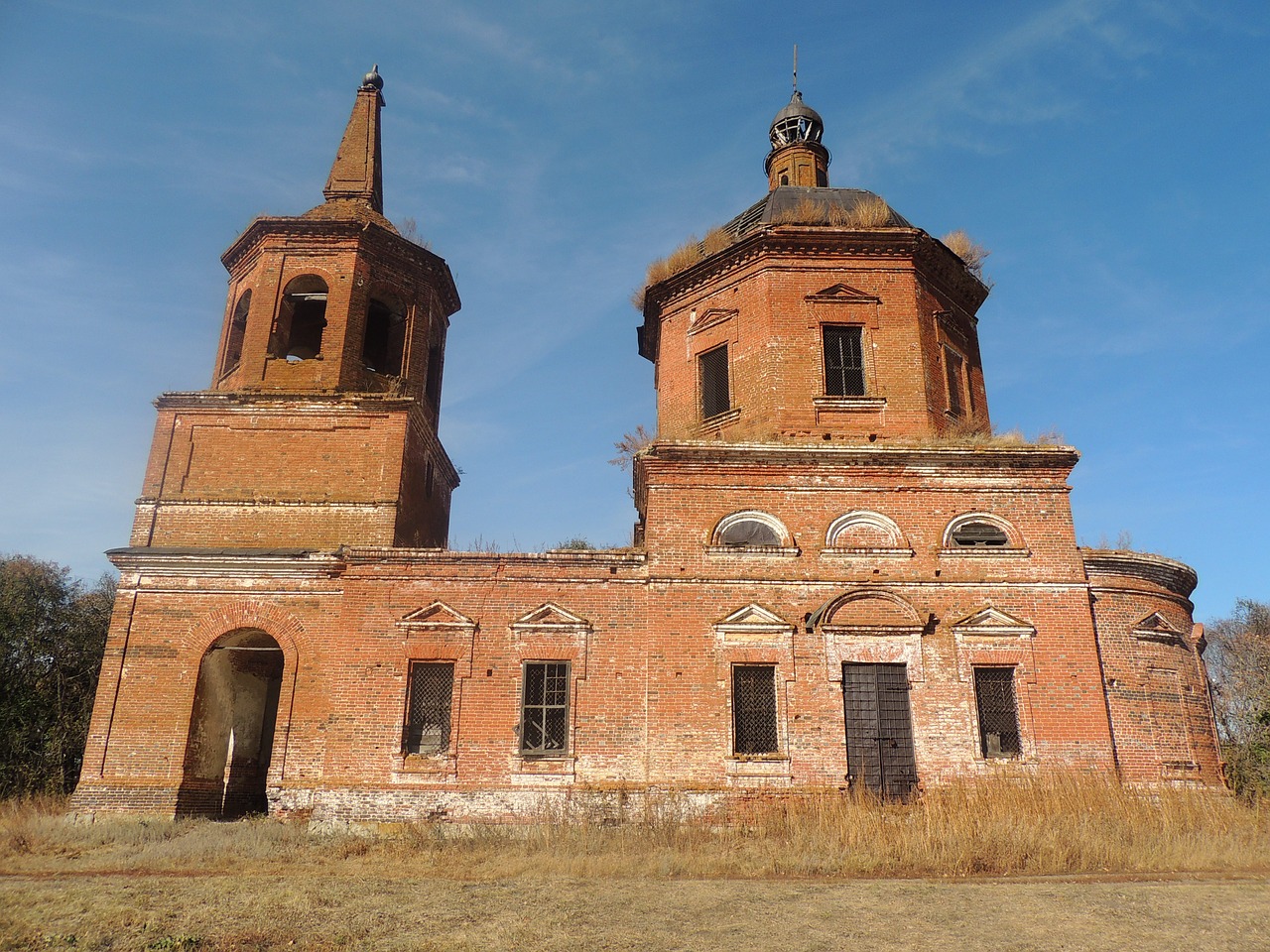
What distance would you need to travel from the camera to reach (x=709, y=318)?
16.2 metres

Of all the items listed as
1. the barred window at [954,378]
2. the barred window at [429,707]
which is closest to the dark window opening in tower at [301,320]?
the barred window at [429,707]

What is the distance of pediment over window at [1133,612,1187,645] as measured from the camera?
43.2ft

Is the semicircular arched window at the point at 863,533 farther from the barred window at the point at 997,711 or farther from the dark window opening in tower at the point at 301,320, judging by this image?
the dark window opening in tower at the point at 301,320

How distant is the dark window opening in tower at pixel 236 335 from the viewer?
54.4 ft

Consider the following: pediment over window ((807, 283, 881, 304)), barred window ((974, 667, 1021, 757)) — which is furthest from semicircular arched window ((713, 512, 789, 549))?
pediment over window ((807, 283, 881, 304))

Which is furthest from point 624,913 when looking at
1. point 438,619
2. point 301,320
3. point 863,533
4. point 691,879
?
point 301,320

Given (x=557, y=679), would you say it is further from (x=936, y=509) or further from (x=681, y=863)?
(x=936, y=509)

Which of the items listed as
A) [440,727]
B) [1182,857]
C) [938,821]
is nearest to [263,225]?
[440,727]

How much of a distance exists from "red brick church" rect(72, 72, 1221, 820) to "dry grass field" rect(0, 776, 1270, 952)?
819 mm

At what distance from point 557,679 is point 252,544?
5994 mm

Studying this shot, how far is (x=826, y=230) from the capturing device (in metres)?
15.4

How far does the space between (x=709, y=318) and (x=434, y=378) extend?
20.2ft

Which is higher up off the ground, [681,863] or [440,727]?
[440,727]

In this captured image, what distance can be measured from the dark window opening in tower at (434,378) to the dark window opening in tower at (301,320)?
2242 mm
